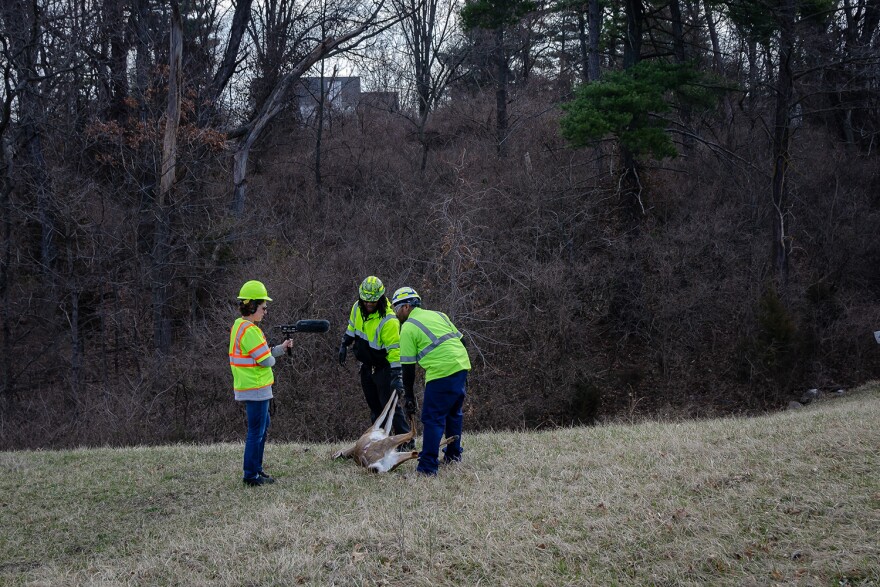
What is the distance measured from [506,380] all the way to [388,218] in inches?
352

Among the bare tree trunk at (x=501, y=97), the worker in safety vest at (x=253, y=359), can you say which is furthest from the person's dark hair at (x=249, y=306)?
the bare tree trunk at (x=501, y=97)

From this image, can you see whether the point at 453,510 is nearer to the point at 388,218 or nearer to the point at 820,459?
the point at 820,459

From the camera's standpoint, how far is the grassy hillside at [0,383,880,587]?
5625 mm

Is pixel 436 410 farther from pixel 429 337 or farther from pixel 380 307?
pixel 380 307

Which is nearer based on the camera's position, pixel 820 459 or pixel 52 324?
pixel 820 459

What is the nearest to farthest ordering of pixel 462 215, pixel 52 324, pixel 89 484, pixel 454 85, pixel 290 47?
pixel 89 484, pixel 462 215, pixel 52 324, pixel 290 47, pixel 454 85

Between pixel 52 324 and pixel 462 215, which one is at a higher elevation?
pixel 462 215

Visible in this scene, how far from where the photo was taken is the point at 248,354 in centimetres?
824

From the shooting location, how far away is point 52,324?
1034 inches

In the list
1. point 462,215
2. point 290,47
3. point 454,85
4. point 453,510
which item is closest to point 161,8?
point 290,47

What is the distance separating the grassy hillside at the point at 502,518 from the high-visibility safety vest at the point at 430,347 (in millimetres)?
1124

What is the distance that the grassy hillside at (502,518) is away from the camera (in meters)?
5.62

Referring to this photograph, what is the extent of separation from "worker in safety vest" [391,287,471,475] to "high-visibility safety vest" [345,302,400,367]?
2.74ft

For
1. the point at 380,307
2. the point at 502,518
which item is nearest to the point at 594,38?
the point at 380,307
